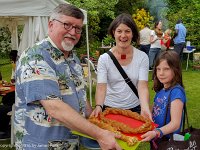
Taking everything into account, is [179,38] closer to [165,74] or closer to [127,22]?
[127,22]

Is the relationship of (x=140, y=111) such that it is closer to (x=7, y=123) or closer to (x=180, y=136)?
(x=180, y=136)

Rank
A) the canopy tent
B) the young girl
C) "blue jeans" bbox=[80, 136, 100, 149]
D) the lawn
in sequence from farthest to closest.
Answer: the lawn < the canopy tent < the young girl < "blue jeans" bbox=[80, 136, 100, 149]

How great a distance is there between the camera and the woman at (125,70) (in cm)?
305

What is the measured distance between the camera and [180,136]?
239 cm

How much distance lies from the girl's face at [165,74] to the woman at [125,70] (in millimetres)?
262

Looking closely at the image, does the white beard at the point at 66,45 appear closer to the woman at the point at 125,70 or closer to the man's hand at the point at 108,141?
the man's hand at the point at 108,141

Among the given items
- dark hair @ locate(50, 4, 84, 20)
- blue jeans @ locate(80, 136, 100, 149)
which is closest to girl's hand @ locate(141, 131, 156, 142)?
blue jeans @ locate(80, 136, 100, 149)

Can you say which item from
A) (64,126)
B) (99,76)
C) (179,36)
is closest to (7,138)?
(99,76)

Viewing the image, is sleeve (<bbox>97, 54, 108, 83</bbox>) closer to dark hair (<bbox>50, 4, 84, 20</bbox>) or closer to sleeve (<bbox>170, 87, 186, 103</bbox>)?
sleeve (<bbox>170, 87, 186, 103</bbox>)

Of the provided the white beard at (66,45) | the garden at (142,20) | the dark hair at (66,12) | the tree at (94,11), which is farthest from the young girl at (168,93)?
the tree at (94,11)

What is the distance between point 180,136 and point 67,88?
2.79ft

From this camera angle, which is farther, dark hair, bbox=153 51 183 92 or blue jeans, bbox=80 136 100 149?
dark hair, bbox=153 51 183 92

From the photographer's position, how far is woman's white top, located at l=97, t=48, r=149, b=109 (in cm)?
307

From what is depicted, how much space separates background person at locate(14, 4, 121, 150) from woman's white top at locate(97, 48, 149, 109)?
90 centimetres
